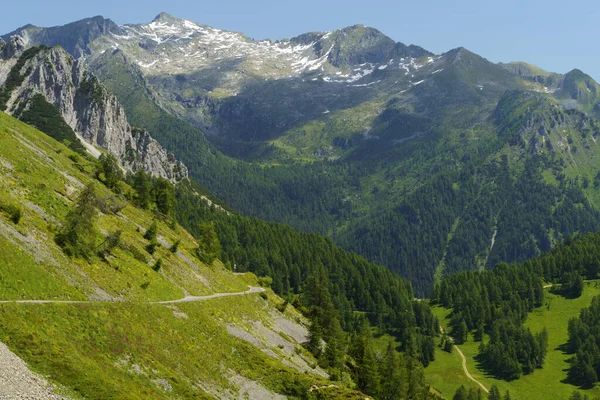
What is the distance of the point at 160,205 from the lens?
12862 centimetres

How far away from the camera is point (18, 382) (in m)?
31.1

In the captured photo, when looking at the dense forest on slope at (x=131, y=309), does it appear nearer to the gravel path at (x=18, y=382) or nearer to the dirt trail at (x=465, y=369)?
the gravel path at (x=18, y=382)

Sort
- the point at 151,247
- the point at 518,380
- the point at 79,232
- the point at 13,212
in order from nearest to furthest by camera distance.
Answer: the point at 13,212, the point at 79,232, the point at 151,247, the point at 518,380

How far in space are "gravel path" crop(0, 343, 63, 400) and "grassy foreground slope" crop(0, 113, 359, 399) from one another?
3.78 ft

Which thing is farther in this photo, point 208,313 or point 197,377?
point 208,313

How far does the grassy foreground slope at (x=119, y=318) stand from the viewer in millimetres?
38594

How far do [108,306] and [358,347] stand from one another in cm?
5786

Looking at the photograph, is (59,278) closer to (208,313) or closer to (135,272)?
(135,272)

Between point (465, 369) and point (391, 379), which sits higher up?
point (391, 379)

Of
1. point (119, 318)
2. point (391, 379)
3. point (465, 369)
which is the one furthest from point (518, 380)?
point (119, 318)

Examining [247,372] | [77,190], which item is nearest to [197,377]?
[247,372]

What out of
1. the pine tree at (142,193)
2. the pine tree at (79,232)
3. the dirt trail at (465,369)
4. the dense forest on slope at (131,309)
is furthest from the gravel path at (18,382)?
the dirt trail at (465,369)

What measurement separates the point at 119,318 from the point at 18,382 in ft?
60.3

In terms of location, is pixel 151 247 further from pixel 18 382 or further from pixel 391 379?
pixel 18 382
